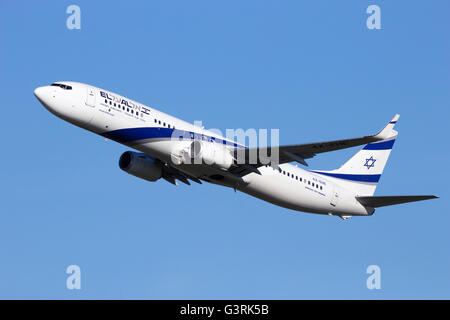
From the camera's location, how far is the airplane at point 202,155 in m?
45.7

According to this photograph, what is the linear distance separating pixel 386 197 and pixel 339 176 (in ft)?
15.7

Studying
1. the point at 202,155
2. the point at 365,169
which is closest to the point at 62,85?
the point at 202,155

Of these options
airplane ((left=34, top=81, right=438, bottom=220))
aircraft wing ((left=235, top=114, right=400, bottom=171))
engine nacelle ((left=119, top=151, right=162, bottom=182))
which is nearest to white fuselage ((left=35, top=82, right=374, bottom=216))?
airplane ((left=34, top=81, right=438, bottom=220))

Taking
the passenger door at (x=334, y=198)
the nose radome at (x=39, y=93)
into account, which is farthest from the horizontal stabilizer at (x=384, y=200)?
the nose radome at (x=39, y=93)

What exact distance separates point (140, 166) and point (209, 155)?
24.9ft

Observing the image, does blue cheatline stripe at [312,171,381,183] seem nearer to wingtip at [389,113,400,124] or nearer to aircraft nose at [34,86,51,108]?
wingtip at [389,113,400,124]

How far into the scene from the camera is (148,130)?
46.8 metres

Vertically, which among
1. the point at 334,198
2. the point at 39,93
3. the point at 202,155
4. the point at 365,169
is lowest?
the point at 334,198

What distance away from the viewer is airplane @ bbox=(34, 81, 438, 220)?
4566 centimetres

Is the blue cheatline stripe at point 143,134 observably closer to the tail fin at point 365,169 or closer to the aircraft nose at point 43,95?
the aircraft nose at point 43,95

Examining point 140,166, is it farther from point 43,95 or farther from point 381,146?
point 381,146

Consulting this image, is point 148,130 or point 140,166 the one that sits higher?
point 148,130

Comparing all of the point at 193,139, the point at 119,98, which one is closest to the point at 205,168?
the point at 193,139
